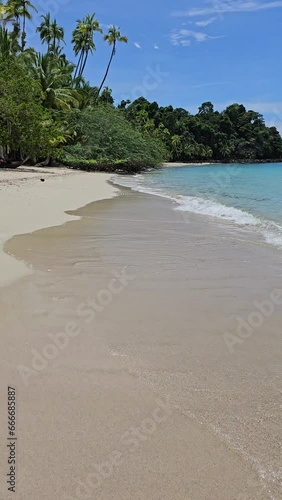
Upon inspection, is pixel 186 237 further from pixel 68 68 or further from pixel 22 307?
pixel 68 68

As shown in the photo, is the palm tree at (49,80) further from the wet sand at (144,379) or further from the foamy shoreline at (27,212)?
the wet sand at (144,379)

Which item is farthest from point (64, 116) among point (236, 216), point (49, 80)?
point (236, 216)

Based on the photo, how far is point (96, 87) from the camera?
61.2 m

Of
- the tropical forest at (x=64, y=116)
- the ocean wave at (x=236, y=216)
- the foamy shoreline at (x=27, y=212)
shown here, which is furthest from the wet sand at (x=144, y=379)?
the tropical forest at (x=64, y=116)

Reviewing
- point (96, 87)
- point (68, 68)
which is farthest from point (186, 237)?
point (96, 87)

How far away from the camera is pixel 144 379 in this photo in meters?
3.05

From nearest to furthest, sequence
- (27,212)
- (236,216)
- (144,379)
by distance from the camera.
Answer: (144,379)
(27,212)
(236,216)

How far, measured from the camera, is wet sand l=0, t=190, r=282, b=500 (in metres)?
2.16

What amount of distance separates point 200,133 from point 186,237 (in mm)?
85519

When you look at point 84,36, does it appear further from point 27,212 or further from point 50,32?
point 27,212

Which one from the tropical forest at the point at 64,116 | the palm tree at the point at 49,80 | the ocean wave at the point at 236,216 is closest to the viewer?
the ocean wave at the point at 236,216

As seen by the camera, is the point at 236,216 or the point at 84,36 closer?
the point at 236,216

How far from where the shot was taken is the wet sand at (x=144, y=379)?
2164mm

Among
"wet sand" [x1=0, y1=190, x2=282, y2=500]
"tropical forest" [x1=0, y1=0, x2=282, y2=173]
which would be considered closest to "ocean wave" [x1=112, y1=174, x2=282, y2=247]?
"wet sand" [x1=0, y1=190, x2=282, y2=500]
